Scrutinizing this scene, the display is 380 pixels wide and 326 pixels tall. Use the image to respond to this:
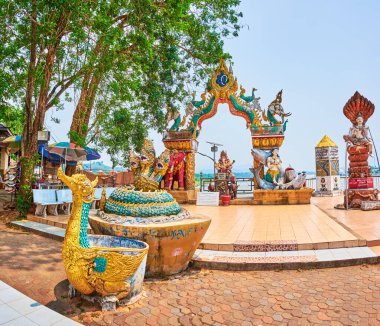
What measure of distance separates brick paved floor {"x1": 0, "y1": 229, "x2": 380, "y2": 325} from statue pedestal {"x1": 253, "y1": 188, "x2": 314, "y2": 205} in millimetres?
7452

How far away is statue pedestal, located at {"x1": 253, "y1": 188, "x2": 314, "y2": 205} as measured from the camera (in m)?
12.0

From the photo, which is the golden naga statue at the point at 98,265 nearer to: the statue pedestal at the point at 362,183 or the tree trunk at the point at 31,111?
the tree trunk at the point at 31,111

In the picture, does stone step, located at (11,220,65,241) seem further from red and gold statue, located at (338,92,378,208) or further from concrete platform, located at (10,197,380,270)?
red and gold statue, located at (338,92,378,208)

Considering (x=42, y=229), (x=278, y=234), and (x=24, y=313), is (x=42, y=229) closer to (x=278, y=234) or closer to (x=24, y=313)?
(x=24, y=313)

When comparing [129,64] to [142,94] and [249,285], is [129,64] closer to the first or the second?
[142,94]

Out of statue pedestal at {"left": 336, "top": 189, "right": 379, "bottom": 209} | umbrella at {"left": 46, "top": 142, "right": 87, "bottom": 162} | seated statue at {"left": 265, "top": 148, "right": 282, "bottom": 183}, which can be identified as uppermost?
umbrella at {"left": 46, "top": 142, "right": 87, "bottom": 162}

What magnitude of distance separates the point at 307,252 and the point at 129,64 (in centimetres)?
853

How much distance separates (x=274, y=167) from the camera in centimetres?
1235

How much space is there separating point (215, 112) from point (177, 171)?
314 cm

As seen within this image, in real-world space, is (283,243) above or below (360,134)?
below

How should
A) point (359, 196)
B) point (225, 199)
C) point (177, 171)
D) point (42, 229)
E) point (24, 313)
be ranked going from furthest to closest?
point (177, 171) < point (225, 199) < point (359, 196) < point (42, 229) < point (24, 313)

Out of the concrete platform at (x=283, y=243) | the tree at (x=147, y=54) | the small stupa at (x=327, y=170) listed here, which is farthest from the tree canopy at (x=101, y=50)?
the small stupa at (x=327, y=170)

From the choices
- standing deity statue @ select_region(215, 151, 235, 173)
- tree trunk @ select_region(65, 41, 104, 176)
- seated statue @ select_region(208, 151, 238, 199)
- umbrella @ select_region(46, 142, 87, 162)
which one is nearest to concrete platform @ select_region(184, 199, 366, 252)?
seated statue @ select_region(208, 151, 238, 199)

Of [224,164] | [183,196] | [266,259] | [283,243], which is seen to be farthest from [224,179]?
[266,259]
